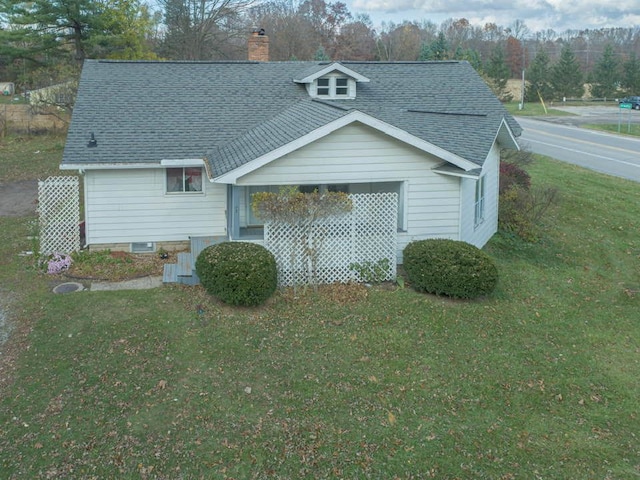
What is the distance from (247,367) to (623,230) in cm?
1396

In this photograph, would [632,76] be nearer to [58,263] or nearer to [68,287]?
[58,263]

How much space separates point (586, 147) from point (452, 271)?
1126 inches

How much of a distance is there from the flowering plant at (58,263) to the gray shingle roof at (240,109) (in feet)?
6.71

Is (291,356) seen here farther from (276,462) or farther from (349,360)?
(276,462)

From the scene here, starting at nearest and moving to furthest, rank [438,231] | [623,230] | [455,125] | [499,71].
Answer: [438,231], [455,125], [623,230], [499,71]

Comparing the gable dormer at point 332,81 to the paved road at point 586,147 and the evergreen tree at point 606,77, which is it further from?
the evergreen tree at point 606,77

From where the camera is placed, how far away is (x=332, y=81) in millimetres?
17688

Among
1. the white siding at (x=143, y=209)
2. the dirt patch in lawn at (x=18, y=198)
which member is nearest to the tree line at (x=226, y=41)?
the dirt patch in lawn at (x=18, y=198)

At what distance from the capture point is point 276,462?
24.2ft

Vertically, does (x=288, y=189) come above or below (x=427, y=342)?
above

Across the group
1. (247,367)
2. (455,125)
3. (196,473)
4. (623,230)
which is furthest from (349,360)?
(623,230)

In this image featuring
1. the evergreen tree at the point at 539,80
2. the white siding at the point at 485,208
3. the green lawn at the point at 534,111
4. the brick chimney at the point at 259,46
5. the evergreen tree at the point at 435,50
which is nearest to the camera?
the white siding at the point at 485,208

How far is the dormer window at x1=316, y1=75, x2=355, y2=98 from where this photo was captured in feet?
58.1

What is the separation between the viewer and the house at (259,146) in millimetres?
12938
